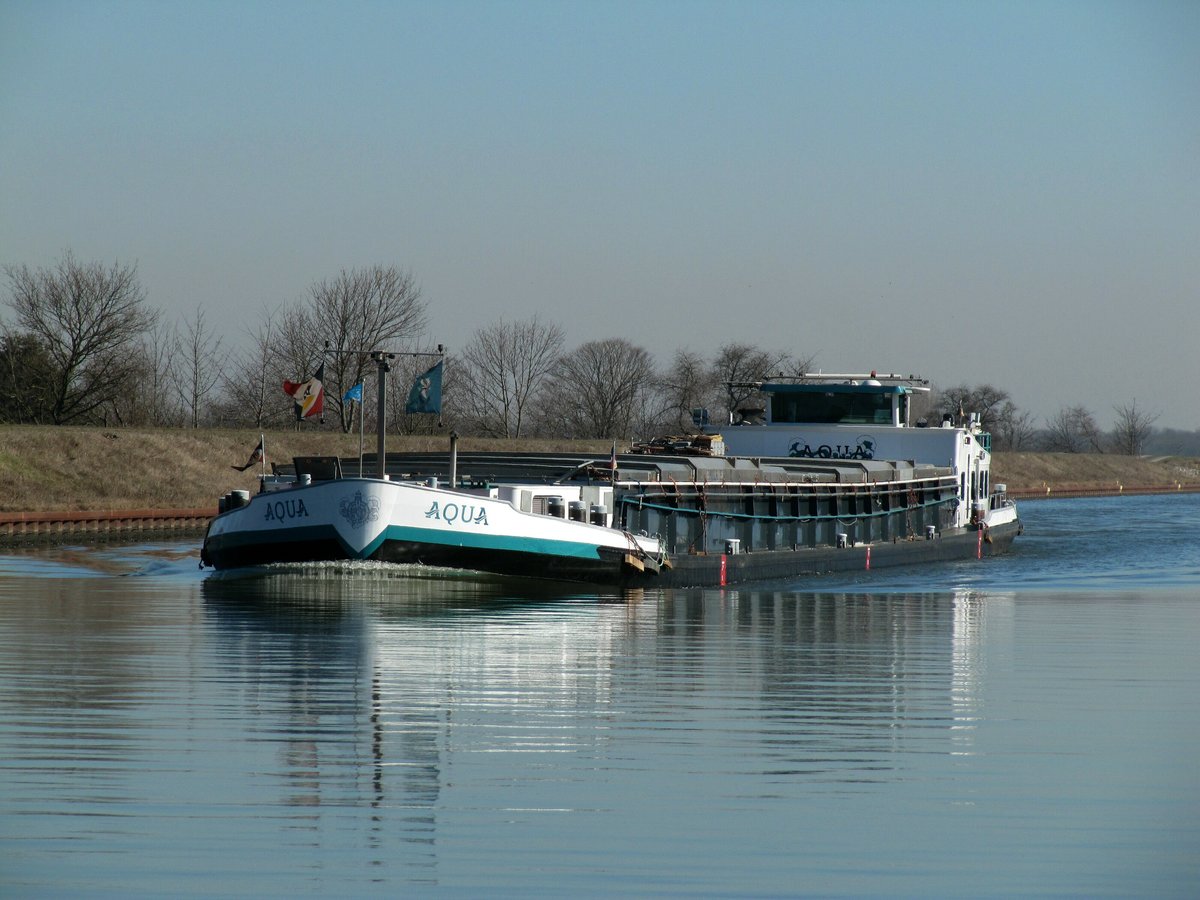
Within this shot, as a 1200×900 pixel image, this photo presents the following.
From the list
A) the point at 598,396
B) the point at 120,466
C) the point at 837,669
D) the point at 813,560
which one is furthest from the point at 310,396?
the point at 598,396

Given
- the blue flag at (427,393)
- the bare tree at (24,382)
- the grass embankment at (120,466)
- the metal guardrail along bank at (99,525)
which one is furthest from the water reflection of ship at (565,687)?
the bare tree at (24,382)

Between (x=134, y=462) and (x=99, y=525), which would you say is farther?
(x=134, y=462)

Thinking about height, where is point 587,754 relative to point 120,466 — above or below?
below

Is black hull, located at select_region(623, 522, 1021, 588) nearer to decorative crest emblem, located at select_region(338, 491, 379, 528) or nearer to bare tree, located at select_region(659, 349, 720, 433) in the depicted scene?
A: decorative crest emblem, located at select_region(338, 491, 379, 528)

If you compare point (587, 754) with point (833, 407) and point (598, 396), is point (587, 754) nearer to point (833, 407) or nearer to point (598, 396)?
point (833, 407)

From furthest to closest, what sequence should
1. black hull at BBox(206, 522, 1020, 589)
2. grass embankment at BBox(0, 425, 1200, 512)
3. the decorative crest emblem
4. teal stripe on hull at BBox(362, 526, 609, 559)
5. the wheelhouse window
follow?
grass embankment at BBox(0, 425, 1200, 512)
the wheelhouse window
black hull at BBox(206, 522, 1020, 589)
teal stripe on hull at BBox(362, 526, 609, 559)
the decorative crest emblem

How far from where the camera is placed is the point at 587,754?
11.2 m

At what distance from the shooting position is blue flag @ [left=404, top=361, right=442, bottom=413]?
939 inches

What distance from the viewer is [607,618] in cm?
2175

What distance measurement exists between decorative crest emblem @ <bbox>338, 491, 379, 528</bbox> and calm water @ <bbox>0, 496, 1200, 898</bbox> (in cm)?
209

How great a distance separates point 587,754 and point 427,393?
13.7m

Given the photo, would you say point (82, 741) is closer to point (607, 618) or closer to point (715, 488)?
point (607, 618)

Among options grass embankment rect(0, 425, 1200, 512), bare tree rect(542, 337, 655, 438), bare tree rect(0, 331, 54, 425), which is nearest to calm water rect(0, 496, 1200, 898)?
grass embankment rect(0, 425, 1200, 512)

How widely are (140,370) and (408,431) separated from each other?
593 inches
